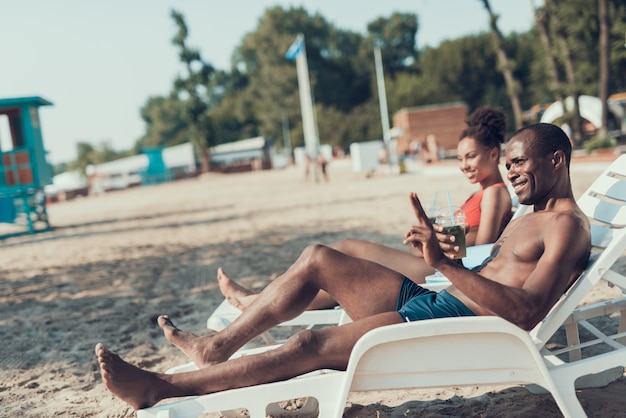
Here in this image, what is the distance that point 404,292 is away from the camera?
273 cm

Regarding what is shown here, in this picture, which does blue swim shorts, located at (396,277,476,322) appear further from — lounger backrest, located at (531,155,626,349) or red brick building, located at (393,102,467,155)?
red brick building, located at (393,102,467,155)

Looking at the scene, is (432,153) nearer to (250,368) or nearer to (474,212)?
(474,212)

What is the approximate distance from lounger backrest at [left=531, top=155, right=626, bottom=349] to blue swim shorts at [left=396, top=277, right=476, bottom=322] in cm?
31

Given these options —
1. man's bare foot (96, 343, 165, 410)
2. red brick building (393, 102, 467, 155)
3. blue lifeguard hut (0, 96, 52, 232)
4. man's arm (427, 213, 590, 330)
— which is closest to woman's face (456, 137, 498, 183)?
man's arm (427, 213, 590, 330)

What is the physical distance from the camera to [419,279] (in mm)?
3561

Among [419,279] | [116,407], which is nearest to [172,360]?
[116,407]

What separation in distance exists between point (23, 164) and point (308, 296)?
14165 millimetres

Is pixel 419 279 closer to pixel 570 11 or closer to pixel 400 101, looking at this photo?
pixel 570 11

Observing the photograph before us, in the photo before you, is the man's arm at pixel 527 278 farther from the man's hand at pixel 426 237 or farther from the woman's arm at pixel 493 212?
the woman's arm at pixel 493 212

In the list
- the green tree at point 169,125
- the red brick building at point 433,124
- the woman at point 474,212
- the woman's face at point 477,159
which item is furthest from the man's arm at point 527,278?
the green tree at point 169,125

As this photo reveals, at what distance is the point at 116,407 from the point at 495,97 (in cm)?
5456

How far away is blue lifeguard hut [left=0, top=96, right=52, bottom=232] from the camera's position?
48.5ft

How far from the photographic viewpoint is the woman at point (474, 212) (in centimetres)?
360

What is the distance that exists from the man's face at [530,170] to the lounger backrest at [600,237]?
12.9 inches
